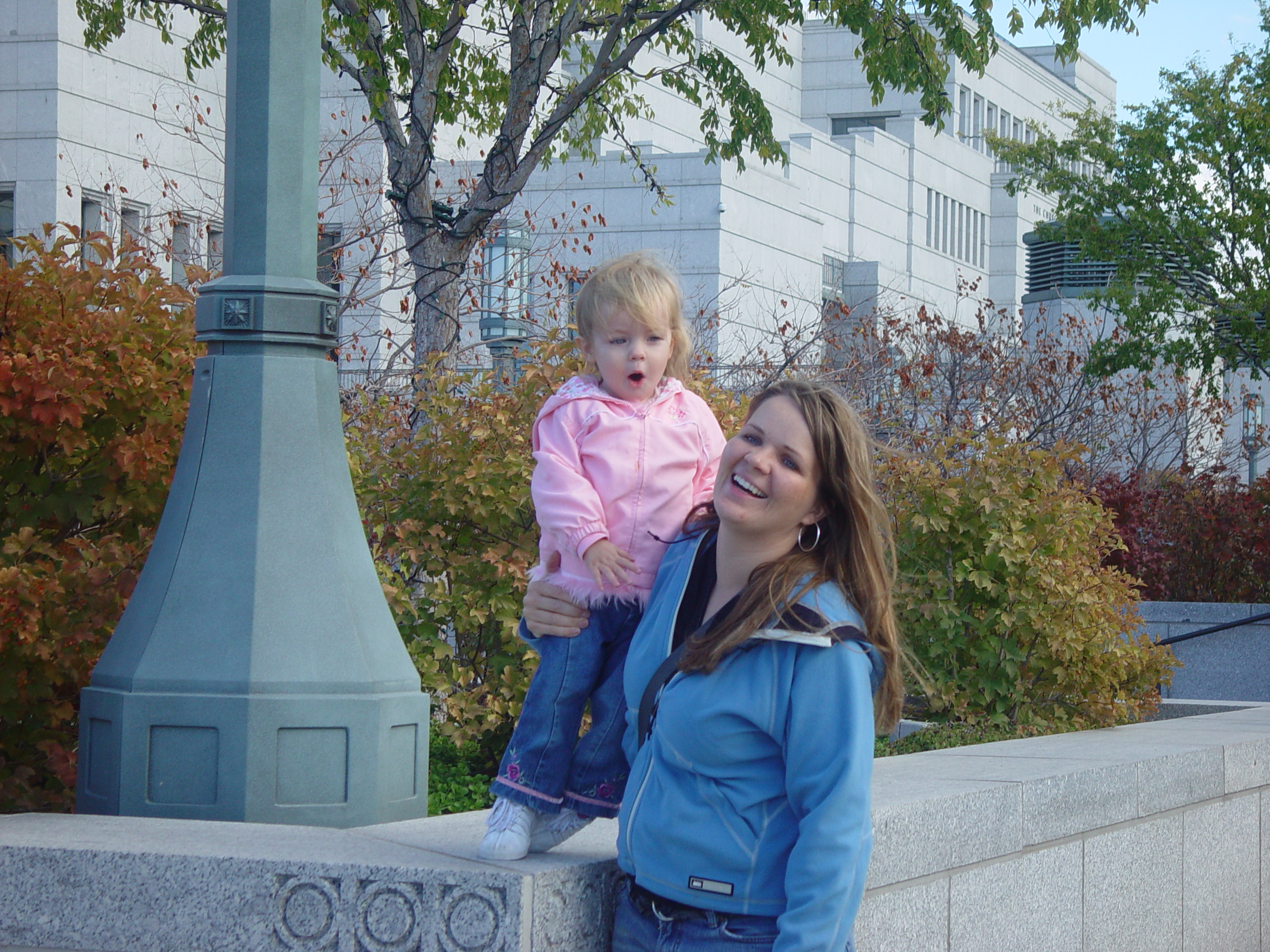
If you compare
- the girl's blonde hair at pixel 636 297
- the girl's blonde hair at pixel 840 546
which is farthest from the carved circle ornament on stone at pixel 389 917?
the girl's blonde hair at pixel 636 297

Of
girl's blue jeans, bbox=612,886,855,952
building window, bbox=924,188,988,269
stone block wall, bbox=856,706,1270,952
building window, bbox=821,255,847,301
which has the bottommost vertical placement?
stone block wall, bbox=856,706,1270,952

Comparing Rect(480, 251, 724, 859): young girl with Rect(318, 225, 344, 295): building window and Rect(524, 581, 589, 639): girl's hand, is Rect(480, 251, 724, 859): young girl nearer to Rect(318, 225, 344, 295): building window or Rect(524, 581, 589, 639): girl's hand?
Rect(524, 581, 589, 639): girl's hand

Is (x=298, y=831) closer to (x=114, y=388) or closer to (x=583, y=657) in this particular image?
(x=583, y=657)

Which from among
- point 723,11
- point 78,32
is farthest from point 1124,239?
point 78,32

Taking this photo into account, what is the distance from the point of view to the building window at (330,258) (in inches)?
522

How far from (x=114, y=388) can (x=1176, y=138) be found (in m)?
18.7

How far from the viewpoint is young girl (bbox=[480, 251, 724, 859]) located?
3207mm

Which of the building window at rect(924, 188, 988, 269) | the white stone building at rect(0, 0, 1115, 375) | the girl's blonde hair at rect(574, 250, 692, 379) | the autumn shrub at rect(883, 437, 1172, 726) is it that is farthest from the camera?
the building window at rect(924, 188, 988, 269)

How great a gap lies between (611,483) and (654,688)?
1.78 ft

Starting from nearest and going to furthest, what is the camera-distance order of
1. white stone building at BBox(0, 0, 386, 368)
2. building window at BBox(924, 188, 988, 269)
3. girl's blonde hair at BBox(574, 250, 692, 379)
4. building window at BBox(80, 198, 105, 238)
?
girl's blonde hair at BBox(574, 250, 692, 379) < building window at BBox(80, 198, 105, 238) < white stone building at BBox(0, 0, 386, 368) < building window at BBox(924, 188, 988, 269)

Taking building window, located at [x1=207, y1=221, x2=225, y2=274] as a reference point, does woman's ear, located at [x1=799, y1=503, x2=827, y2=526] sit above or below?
below

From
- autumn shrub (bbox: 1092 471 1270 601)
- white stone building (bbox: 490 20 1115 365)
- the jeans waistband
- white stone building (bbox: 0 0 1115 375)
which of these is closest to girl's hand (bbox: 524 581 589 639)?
the jeans waistband

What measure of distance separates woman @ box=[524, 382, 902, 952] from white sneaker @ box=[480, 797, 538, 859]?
332 mm

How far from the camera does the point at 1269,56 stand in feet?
63.5
